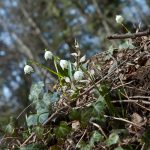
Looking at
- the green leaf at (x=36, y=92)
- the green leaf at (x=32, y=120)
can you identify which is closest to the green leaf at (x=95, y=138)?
the green leaf at (x=32, y=120)

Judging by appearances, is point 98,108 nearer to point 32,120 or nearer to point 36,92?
point 32,120

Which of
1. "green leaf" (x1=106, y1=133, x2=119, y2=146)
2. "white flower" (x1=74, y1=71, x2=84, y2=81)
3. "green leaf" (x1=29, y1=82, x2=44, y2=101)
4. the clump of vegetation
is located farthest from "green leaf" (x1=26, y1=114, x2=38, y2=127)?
"green leaf" (x1=106, y1=133, x2=119, y2=146)

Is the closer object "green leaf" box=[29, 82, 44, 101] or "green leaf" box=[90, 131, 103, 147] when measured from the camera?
"green leaf" box=[90, 131, 103, 147]

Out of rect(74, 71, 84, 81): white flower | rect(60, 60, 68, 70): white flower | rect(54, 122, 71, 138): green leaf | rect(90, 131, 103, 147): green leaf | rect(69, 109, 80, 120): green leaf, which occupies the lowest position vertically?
rect(90, 131, 103, 147): green leaf

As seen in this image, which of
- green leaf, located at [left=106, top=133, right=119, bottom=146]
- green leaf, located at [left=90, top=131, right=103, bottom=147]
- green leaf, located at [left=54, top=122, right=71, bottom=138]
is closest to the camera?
green leaf, located at [left=106, top=133, right=119, bottom=146]

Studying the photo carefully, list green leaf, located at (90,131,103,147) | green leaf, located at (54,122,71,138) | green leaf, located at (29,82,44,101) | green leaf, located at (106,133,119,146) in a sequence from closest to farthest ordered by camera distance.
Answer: green leaf, located at (106,133,119,146) → green leaf, located at (90,131,103,147) → green leaf, located at (54,122,71,138) → green leaf, located at (29,82,44,101)

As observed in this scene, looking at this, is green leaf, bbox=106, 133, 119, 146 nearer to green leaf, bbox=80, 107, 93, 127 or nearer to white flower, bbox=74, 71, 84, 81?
green leaf, bbox=80, 107, 93, 127

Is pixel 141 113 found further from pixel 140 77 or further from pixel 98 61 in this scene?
pixel 98 61
